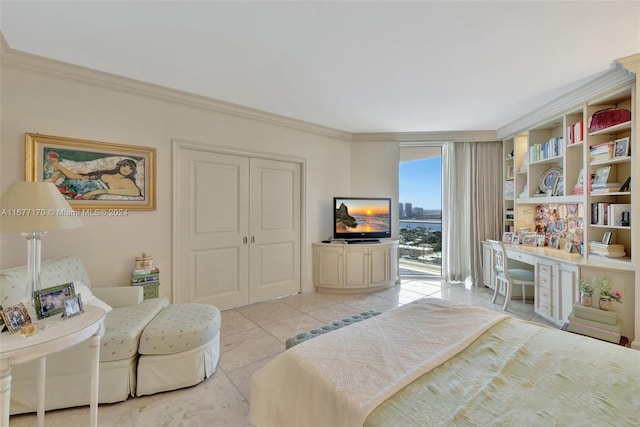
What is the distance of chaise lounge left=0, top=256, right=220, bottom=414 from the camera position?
175 cm

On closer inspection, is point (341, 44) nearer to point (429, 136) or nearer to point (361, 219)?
point (361, 219)

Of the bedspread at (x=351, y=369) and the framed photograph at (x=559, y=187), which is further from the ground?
the framed photograph at (x=559, y=187)

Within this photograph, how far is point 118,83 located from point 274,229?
8.06ft

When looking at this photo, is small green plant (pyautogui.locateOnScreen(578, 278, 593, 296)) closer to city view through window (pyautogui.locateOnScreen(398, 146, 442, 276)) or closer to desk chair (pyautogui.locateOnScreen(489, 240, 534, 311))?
desk chair (pyautogui.locateOnScreen(489, 240, 534, 311))

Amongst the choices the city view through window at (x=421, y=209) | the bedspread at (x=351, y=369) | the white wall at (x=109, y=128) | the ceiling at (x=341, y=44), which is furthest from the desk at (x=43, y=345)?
the city view through window at (x=421, y=209)

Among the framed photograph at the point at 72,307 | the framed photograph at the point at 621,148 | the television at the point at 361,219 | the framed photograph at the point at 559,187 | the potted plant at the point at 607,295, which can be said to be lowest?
the potted plant at the point at 607,295

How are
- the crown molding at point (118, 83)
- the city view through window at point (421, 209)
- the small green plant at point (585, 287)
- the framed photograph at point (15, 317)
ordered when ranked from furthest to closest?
1. the city view through window at point (421, 209)
2. the small green plant at point (585, 287)
3. the crown molding at point (118, 83)
4. the framed photograph at point (15, 317)

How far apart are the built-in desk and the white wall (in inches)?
148

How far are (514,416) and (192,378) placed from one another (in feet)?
6.67

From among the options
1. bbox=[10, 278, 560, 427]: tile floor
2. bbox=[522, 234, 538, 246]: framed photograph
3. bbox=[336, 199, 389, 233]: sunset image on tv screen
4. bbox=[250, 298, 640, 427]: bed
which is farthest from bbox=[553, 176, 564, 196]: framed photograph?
bbox=[250, 298, 640, 427]: bed

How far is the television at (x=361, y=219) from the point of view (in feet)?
14.6

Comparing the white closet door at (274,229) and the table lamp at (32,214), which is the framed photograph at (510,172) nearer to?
the white closet door at (274,229)

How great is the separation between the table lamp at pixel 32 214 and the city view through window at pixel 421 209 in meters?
4.53

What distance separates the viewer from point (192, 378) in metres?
2.03
